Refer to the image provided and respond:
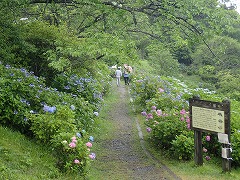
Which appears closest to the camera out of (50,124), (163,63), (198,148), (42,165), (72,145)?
(72,145)

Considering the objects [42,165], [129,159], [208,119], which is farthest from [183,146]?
[42,165]

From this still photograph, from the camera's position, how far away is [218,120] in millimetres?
5754

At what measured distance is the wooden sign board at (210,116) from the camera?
18.6 ft

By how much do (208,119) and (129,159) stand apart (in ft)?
6.37

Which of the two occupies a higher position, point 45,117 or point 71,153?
point 45,117

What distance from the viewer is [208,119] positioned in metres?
5.92

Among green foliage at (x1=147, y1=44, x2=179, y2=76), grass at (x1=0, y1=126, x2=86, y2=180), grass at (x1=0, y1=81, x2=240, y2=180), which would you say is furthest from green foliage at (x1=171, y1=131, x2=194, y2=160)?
green foliage at (x1=147, y1=44, x2=179, y2=76)

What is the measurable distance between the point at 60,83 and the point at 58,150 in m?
4.10

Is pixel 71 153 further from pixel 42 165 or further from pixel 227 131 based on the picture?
pixel 227 131

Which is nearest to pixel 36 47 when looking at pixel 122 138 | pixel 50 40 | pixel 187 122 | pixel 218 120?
pixel 50 40

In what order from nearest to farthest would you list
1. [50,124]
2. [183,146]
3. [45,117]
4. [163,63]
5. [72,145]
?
[72,145] < [50,124] < [45,117] < [183,146] < [163,63]

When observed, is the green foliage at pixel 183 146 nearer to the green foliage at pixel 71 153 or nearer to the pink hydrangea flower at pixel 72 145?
the green foliage at pixel 71 153

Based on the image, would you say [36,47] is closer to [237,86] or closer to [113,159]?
[113,159]

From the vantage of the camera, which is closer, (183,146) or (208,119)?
(208,119)
